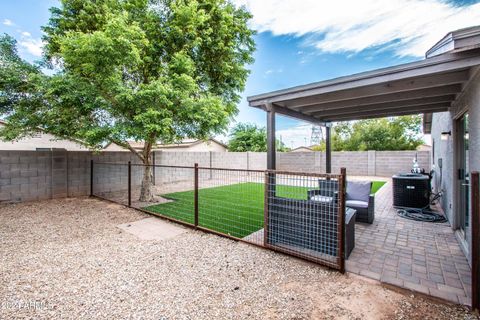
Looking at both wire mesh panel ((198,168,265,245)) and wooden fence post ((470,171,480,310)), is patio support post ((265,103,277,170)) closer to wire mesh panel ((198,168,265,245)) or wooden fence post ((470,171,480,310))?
wire mesh panel ((198,168,265,245))

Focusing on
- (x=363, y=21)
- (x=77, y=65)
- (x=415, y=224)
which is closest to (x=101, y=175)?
(x=77, y=65)

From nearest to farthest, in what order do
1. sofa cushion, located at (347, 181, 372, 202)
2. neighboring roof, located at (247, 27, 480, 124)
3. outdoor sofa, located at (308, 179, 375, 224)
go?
neighboring roof, located at (247, 27, 480, 124), outdoor sofa, located at (308, 179, 375, 224), sofa cushion, located at (347, 181, 372, 202)

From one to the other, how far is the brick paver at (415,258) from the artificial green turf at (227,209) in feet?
3.91

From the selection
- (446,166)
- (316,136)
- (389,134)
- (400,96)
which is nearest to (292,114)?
(400,96)

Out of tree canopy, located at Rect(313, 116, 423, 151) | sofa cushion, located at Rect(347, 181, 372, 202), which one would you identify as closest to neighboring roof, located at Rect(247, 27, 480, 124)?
sofa cushion, located at Rect(347, 181, 372, 202)

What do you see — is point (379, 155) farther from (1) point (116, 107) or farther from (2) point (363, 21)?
(1) point (116, 107)

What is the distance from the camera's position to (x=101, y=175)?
325 inches

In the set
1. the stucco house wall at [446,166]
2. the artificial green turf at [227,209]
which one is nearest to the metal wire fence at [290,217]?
the artificial green turf at [227,209]

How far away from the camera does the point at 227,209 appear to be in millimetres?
5930

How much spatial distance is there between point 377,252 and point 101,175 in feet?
28.1

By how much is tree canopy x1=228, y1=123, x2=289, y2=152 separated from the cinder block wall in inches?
355

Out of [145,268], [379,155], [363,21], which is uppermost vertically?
[363,21]

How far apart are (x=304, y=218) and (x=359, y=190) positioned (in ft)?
7.88

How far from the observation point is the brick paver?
8.19ft
